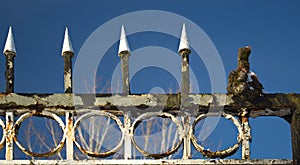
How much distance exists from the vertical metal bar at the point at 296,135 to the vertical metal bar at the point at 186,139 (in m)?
1.18

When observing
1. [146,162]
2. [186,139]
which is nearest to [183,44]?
[186,139]

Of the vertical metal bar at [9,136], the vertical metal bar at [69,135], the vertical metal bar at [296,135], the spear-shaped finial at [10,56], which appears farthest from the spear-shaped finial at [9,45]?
the vertical metal bar at [296,135]

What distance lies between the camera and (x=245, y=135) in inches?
378

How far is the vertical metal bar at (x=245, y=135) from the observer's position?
376 inches

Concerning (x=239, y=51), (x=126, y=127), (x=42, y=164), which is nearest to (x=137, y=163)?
(x=126, y=127)

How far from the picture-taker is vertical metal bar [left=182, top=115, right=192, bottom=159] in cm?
950

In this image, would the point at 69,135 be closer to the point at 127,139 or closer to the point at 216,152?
the point at 127,139

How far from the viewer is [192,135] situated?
375 inches

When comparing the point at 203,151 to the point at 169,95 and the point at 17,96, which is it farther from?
the point at 17,96

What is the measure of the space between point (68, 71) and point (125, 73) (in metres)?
0.66

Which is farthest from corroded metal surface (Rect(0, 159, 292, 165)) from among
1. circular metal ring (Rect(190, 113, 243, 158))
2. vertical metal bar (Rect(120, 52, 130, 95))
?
vertical metal bar (Rect(120, 52, 130, 95))

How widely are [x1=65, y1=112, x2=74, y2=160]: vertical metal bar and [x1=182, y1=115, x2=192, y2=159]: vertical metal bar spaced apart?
125 cm

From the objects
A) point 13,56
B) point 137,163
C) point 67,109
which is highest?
point 13,56

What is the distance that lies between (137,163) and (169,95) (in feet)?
2.94
